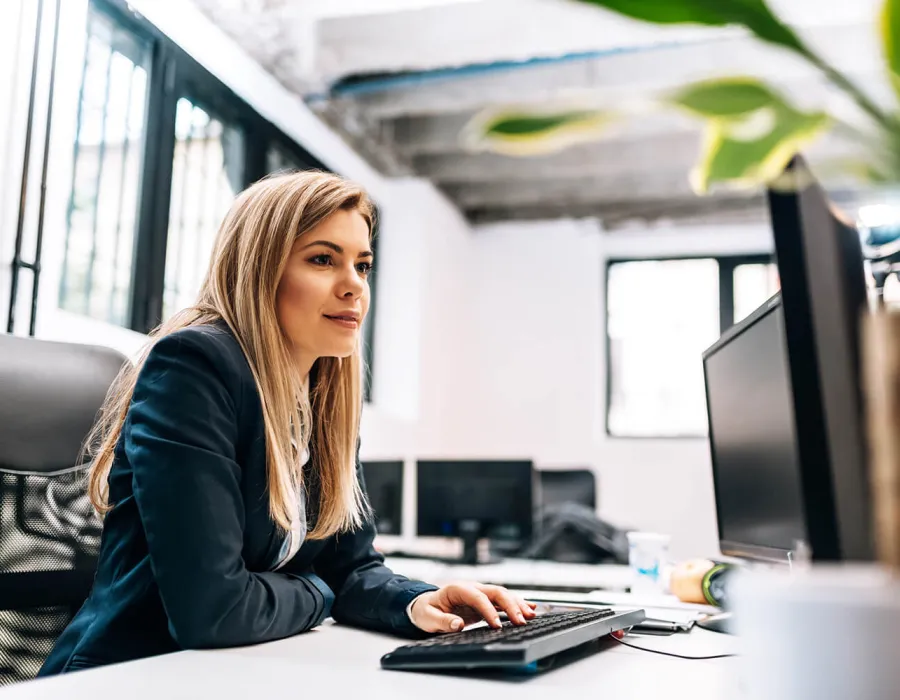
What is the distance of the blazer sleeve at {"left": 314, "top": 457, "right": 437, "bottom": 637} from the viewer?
1.14 metres

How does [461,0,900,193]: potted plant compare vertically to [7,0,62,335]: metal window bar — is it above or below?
below

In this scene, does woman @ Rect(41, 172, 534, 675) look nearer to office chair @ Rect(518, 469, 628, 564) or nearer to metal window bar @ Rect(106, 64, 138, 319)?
metal window bar @ Rect(106, 64, 138, 319)

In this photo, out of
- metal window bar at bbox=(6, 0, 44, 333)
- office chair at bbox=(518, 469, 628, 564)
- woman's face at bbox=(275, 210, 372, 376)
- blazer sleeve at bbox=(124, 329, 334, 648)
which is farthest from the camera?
office chair at bbox=(518, 469, 628, 564)

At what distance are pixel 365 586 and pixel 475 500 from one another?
6.66ft

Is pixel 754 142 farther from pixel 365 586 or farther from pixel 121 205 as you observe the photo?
pixel 121 205

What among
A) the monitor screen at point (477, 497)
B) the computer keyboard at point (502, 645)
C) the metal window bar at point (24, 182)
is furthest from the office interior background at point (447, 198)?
the monitor screen at point (477, 497)

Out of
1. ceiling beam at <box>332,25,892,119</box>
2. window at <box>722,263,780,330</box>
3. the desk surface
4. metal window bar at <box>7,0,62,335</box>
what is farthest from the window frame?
window at <box>722,263,780,330</box>

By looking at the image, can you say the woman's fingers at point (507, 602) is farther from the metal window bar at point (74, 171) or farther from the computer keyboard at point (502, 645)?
the metal window bar at point (74, 171)

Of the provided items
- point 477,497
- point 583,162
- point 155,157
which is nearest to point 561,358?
point 583,162

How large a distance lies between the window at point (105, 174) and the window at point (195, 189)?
175 mm

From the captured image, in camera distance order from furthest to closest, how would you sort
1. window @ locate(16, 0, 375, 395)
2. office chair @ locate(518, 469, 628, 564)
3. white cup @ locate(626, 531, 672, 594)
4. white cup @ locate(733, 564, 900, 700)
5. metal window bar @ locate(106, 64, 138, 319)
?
office chair @ locate(518, 469, 628, 564)
metal window bar @ locate(106, 64, 138, 319)
window @ locate(16, 0, 375, 395)
white cup @ locate(626, 531, 672, 594)
white cup @ locate(733, 564, 900, 700)

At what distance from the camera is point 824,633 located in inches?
15.4

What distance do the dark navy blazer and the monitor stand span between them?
0.42 m

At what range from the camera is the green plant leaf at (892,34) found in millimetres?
415
